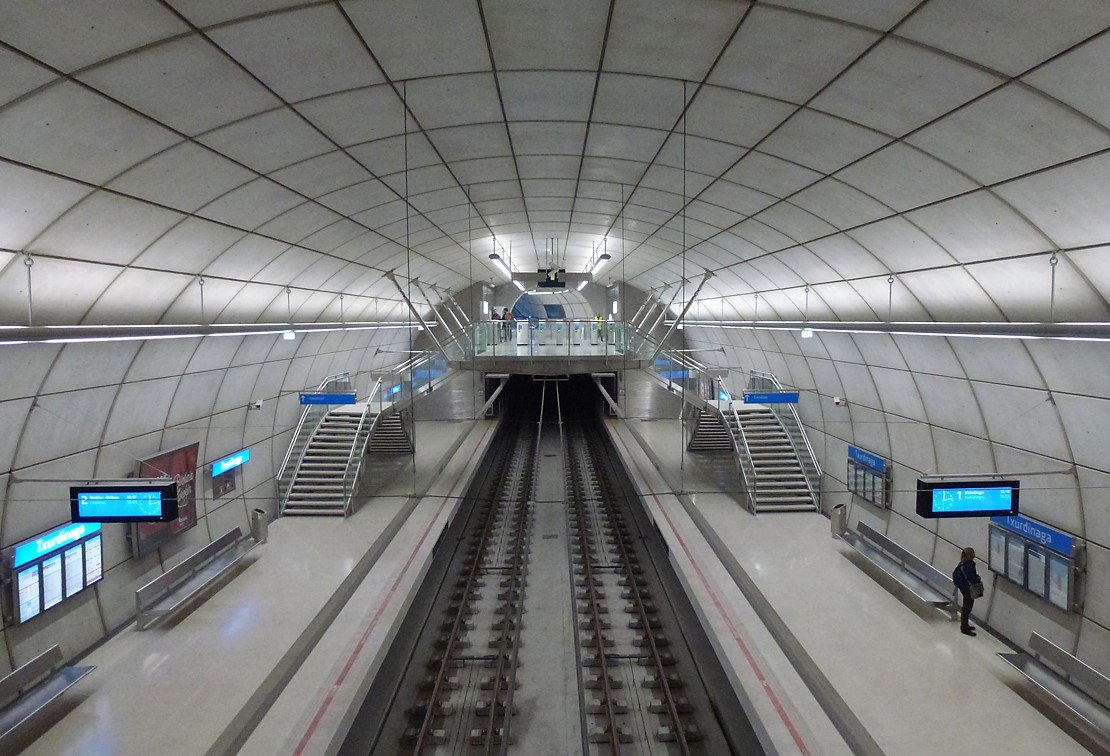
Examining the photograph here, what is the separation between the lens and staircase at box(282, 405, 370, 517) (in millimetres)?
14352

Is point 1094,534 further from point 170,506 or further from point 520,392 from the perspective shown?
point 520,392

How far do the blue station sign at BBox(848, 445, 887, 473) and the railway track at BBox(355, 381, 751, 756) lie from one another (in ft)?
17.7

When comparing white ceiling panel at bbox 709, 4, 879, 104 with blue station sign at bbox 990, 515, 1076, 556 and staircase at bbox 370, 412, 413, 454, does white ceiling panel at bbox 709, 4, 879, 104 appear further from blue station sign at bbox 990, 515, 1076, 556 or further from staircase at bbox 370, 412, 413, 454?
staircase at bbox 370, 412, 413, 454

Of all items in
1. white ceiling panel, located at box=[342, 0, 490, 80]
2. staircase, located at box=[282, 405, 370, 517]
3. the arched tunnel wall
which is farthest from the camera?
staircase, located at box=[282, 405, 370, 517]

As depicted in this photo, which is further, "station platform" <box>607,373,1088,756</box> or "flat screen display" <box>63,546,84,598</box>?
"flat screen display" <box>63,546,84,598</box>

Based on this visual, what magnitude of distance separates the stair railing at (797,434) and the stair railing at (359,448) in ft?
34.3

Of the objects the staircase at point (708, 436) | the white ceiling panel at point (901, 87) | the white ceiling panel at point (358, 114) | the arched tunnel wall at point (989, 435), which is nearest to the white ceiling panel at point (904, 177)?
the white ceiling panel at point (901, 87)

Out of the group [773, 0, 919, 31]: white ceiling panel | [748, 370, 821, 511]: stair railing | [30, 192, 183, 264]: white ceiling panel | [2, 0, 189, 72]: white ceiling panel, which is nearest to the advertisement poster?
[30, 192, 183, 264]: white ceiling panel

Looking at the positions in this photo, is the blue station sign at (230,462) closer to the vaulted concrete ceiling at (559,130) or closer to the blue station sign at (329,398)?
the blue station sign at (329,398)

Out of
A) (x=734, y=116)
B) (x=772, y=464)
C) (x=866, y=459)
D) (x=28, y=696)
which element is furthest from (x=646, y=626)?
(x=28, y=696)

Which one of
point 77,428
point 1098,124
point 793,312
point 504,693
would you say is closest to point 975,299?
point 1098,124

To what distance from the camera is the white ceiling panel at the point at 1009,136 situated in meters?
4.66

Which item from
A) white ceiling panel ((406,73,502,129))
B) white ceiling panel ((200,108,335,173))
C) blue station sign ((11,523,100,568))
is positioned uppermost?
white ceiling panel ((406,73,502,129))

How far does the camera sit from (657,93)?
663 centimetres
